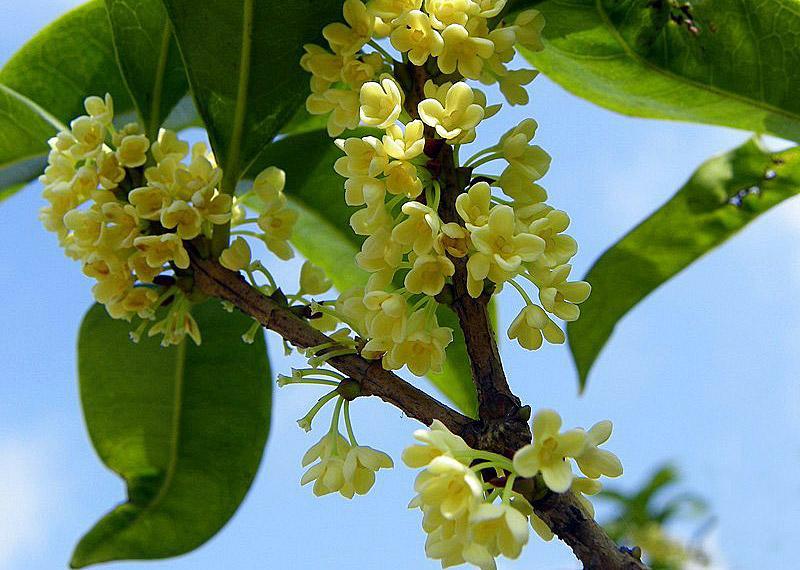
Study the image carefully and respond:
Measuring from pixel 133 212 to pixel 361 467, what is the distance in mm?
564

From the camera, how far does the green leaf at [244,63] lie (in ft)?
4.82

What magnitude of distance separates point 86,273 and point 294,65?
0.50 m

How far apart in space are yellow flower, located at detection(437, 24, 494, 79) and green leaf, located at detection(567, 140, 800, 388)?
3.24 ft

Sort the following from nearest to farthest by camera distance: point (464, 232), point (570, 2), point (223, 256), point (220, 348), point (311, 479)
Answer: point (464, 232), point (311, 479), point (223, 256), point (570, 2), point (220, 348)

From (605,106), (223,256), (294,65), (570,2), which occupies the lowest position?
(223,256)

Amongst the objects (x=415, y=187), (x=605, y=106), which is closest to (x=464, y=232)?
(x=415, y=187)

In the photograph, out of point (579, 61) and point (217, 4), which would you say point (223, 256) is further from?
point (579, 61)

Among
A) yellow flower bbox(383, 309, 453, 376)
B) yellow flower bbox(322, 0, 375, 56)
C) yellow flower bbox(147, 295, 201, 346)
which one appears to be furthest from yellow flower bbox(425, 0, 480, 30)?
yellow flower bbox(147, 295, 201, 346)

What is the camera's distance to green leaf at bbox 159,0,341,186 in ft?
4.82

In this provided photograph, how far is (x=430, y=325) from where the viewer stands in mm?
1213

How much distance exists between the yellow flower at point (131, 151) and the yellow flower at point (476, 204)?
2.10 ft

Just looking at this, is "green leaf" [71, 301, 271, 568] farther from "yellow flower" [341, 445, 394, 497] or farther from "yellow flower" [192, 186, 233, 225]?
"yellow flower" [341, 445, 394, 497]

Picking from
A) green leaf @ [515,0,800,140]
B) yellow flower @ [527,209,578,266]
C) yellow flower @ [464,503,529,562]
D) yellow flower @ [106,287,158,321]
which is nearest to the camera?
yellow flower @ [464,503,529,562]

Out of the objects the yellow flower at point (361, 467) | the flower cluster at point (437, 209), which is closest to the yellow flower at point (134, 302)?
the flower cluster at point (437, 209)
